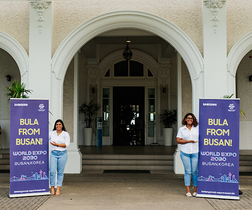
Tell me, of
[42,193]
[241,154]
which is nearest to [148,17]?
[42,193]

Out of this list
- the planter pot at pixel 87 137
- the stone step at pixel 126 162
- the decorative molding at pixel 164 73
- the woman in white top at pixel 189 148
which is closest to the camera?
the woman in white top at pixel 189 148

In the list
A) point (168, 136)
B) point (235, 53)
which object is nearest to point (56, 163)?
point (235, 53)

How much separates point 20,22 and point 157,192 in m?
4.83

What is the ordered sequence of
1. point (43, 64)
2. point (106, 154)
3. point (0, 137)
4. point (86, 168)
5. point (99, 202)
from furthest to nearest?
point (0, 137), point (106, 154), point (86, 168), point (43, 64), point (99, 202)

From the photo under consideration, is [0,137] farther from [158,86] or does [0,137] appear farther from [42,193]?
[158,86]

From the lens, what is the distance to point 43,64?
6.41 meters

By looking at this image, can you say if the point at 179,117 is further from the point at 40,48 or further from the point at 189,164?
the point at 40,48

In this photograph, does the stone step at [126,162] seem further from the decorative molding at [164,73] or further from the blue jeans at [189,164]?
the decorative molding at [164,73]

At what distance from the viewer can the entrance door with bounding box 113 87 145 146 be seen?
1292 centimetres

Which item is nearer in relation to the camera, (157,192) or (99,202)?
(99,202)

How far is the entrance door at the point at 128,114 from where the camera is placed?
42.4ft

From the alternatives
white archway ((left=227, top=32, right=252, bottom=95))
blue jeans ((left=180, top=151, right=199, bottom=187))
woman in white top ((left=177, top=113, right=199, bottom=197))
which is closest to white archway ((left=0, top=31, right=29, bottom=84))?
woman in white top ((left=177, top=113, right=199, bottom=197))

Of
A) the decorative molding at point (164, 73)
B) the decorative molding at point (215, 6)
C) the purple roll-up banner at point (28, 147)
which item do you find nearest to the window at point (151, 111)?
the decorative molding at point (164, 73)

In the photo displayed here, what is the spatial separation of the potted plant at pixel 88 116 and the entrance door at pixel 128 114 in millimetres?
1032
